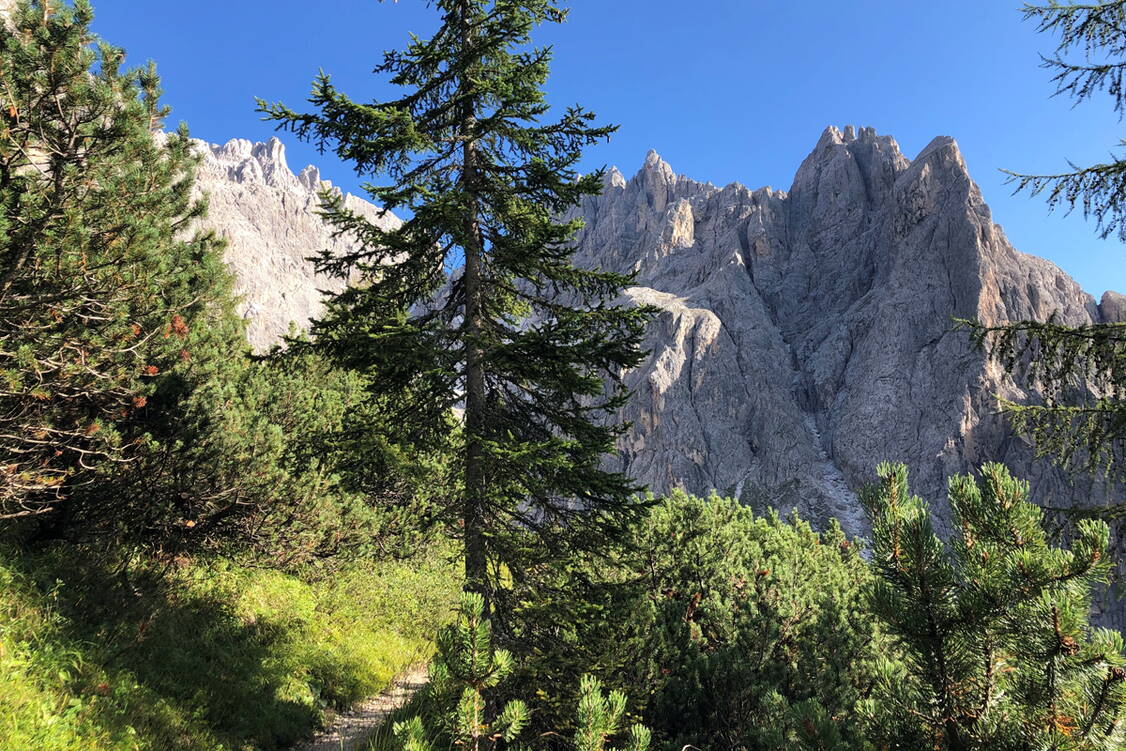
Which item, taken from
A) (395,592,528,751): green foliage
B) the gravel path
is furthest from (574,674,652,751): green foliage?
the gravel path

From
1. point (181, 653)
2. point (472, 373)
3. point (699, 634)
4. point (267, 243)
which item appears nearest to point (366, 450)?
point (472, 373)

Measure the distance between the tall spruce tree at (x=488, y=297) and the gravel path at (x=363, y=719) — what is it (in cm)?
369

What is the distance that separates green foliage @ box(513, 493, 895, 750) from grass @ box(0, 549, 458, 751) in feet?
13.7

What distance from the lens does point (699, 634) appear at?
7.36m

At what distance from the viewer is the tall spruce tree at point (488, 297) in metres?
6.18

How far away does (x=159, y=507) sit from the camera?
8.42 meters

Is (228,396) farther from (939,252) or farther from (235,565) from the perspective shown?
(939,252)

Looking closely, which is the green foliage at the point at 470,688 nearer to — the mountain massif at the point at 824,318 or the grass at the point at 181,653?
the grass at the point at 181,653

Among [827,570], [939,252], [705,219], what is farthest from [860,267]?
[827,570]

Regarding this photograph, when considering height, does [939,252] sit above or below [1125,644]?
above

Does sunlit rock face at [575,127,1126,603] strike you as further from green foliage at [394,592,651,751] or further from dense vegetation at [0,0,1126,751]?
green foliage at [394,592,651,751]

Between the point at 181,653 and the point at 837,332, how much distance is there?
4019 inches

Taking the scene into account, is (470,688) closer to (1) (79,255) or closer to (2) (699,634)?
(2) (699,634)

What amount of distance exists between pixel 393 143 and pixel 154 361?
4.95m
